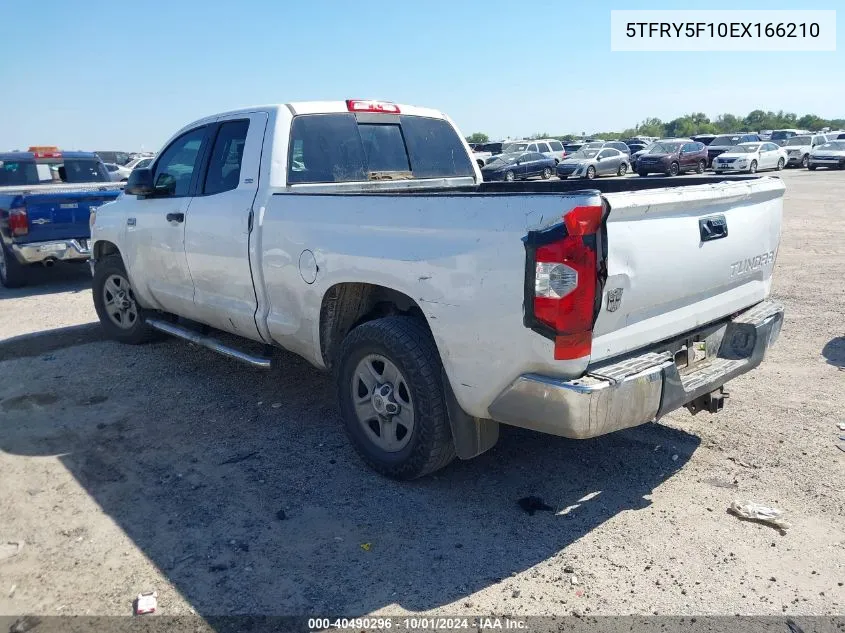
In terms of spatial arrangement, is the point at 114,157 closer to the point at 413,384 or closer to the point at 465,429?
the point at 413,384

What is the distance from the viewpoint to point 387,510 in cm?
373

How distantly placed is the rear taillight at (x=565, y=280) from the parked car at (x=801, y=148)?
1565 inches

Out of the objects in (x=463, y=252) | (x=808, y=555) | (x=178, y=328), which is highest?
(x=463, y=252)

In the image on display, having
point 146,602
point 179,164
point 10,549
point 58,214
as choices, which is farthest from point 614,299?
point 58,214

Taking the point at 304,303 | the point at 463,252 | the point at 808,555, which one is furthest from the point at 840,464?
the point at 304,303

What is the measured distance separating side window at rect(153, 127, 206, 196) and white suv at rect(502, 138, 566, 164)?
96.6 ft

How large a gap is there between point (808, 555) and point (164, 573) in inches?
113

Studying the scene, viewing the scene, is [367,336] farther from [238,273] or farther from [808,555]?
[808,555]

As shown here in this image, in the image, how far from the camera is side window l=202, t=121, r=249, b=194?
5.00m

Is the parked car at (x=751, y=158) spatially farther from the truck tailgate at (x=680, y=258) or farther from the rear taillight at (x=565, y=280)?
the rear taillight at (x=565, y=280)

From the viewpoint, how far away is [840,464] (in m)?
4.01

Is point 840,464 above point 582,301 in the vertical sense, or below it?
below

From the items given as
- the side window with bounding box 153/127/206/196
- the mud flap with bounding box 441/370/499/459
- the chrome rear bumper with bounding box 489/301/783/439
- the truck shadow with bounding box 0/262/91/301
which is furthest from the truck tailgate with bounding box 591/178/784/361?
the truck shadow with bounding box 0/262/91/301

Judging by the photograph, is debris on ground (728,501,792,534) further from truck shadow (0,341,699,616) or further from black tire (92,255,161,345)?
black tire (92,255,161,345)
